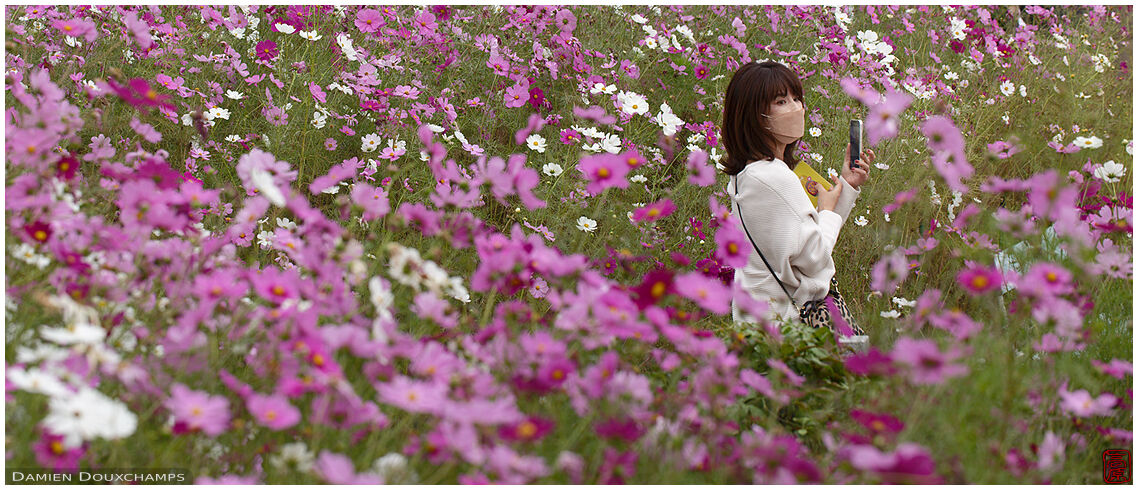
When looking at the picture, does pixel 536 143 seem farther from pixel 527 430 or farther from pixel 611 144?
pixel 527 430

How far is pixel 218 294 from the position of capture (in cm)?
128

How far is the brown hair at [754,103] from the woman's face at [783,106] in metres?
0.01

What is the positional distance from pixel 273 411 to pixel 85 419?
0.70ft

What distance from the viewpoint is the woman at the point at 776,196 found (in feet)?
7.30

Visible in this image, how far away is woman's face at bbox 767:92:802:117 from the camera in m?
2.34

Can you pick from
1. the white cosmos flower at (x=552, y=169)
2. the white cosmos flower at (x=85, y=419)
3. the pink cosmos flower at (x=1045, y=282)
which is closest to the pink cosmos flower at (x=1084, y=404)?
the pink cosmos flower at (x=1045, y=282)

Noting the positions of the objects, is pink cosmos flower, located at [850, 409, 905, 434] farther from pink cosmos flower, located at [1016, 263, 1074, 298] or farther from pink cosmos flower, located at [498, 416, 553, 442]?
pink cosmos flower, located at [498, 416, 553, 442]

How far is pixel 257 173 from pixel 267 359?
1.12 feet

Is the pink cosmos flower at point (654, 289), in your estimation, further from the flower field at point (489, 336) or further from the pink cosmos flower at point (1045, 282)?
the pink cosmos flower at point (1045, 282)

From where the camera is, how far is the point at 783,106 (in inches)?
92.1

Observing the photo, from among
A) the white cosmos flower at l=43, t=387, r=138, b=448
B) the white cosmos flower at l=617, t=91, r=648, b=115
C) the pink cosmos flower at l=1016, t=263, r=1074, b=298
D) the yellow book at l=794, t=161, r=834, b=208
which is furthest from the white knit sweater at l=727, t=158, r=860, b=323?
the white cosmos flower at l=43, t=387, r=138, b=448

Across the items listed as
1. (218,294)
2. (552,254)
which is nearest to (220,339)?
(218,294)

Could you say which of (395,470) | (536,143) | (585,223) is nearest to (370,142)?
(536,143)

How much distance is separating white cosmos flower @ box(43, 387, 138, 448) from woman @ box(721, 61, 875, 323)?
→ 1580mm
